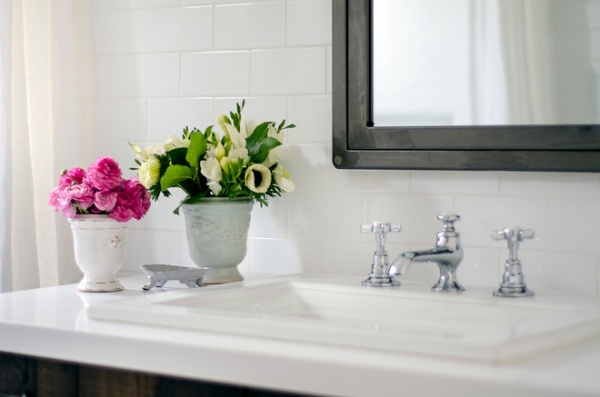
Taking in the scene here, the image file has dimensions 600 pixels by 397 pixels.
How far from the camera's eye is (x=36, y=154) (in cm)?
208

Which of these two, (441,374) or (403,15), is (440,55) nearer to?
(403,15)

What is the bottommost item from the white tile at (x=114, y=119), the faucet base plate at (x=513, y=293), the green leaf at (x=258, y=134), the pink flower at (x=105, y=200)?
the faucet base plate at (x=513, y=293)

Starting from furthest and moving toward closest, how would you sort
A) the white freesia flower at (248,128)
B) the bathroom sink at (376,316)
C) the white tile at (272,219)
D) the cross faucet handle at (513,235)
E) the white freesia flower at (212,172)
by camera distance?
the white tile at (272,219)
the white freesia flower at (248,128)
the white freesia flower at (212,172)
the cross faucet handle at (513,235)
the bathroom sink at (376,316)

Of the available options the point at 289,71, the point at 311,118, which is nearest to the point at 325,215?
the point at 311,118

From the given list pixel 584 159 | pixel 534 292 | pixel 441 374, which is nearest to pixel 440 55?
pixel 584 159

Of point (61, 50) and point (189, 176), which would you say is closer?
point (189, 176)

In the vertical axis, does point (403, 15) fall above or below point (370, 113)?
above

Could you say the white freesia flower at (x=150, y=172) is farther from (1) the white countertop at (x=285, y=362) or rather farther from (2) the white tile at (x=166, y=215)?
(1) the white countertop at (x=285, y=362)

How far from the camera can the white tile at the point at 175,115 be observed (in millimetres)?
2002

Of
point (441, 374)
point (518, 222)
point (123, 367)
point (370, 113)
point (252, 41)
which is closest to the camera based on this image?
point (441, 374)

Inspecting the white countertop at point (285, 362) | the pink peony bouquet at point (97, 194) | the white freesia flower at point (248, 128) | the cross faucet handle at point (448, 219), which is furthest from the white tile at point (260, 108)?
the white countertop at point (285, 362)

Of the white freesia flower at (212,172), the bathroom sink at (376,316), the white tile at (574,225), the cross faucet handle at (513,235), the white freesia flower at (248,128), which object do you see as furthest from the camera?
the white freesia flower at (248,128)

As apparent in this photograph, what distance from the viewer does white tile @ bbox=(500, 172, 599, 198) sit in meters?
1.58

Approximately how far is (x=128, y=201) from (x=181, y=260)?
38 cm
